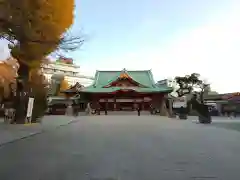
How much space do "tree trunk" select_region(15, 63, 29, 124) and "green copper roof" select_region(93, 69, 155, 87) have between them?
3231 cm

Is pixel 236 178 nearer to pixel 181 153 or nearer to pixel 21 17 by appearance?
pixel 181 153

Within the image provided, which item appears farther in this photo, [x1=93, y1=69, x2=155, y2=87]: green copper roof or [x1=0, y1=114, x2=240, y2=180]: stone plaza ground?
[x1=93, y1=69, x2=155, y2=87]: green copper roof

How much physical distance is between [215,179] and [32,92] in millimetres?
21115

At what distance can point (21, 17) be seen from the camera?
11883 mm

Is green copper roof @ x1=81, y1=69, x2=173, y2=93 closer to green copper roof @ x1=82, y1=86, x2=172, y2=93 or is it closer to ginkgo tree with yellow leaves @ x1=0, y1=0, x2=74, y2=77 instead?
green copper roof @ x1=82, y1=86, x2=172, y2=93

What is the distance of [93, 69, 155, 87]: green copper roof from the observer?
189ft

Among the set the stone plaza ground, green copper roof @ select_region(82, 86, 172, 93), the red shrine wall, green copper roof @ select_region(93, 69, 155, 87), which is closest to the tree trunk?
the stone plaza ground

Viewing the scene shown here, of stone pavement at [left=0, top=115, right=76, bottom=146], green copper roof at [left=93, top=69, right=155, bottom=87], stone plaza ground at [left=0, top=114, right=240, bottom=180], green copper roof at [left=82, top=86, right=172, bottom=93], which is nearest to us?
stone plaza ground at [left=0, top=114, right=240, bottom=180]

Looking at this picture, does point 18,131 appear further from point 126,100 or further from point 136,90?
point 126,100

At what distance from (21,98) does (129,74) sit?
3717cm

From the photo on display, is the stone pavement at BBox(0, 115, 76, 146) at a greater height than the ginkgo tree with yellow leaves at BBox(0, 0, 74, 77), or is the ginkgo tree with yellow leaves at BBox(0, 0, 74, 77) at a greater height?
the ginkgo tree with yellow leaves at BBox(0, 0, 74, 77)

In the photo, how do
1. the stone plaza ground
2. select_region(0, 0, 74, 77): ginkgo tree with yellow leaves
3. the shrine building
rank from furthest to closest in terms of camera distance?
the shrine building → select_region(0, 0, 74, 77): ginkgo tree with yellow leaves → the stone plaza ground

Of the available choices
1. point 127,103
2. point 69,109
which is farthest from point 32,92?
point 127,103

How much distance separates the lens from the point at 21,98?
79.8 feet
